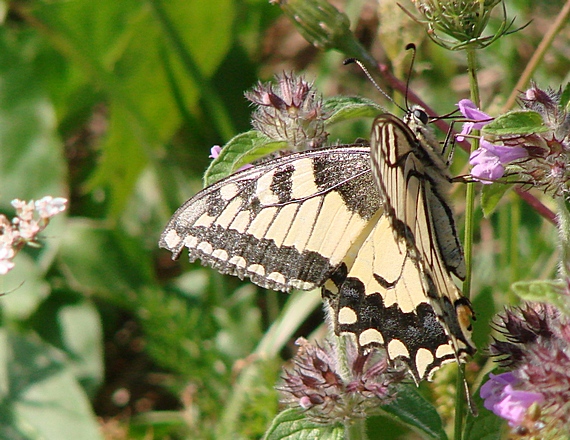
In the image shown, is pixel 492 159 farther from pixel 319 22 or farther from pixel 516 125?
pixel 319 22

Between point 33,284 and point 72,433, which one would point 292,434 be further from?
point 33,284

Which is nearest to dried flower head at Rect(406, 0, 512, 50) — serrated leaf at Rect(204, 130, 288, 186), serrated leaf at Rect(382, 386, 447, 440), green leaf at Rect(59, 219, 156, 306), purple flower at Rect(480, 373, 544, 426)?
serrated leaf at Rect(204, 130, 288, 186)

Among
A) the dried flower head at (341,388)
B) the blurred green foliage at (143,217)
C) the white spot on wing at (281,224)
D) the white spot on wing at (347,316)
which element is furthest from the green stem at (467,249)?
the blurred green foliage at (143,217)

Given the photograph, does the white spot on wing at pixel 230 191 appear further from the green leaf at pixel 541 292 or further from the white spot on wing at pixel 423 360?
the green leaf at pixel 541 292

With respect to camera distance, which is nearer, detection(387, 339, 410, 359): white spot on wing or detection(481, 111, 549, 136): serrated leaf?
detection(481, 111, 549, 136): serrated leaf

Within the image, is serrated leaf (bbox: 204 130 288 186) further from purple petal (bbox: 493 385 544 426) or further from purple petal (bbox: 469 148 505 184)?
purple petal (bbox: 493 385 544 426)

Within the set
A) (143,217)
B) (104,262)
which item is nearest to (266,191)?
(104,262)
